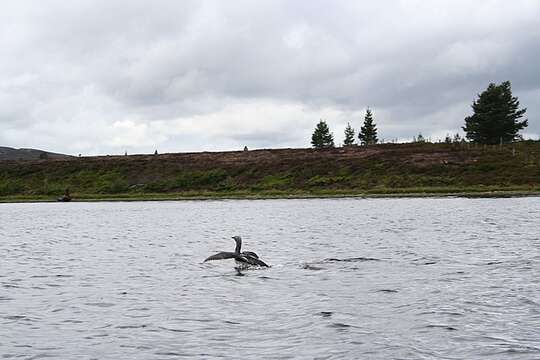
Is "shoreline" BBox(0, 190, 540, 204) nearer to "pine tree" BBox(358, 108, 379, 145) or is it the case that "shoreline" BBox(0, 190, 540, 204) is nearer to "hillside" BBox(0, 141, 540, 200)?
"hillside" BBox(0, 141, 540, 200)

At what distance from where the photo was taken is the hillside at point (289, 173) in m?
86.5

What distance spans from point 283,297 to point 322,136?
12924cm

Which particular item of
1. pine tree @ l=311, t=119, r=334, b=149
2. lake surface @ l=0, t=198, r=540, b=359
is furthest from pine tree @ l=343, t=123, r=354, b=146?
lake surface @ l=0, t=198, r=540, b=359

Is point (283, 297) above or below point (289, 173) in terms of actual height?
below

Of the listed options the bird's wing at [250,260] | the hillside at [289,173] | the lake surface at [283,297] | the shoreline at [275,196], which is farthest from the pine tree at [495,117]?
the bird's wing at [250,260]

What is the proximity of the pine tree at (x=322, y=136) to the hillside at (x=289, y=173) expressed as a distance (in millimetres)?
26957

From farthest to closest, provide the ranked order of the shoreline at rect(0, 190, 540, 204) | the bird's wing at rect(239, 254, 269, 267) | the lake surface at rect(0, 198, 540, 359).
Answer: the shoreline at rect(0, 190, 540, 204)
the bird's wing at rect(239, 254, 269, 267)
the lake surface at rect(0, 198, 540, 359)

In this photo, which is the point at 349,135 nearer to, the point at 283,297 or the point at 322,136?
the point at 322,136

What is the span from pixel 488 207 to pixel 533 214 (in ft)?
30.6

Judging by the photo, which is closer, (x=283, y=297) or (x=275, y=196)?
(x=283, y=297)

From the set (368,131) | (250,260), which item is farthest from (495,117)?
(250,260)

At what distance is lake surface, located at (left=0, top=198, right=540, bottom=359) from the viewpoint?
1303 centimetres

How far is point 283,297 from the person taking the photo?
1803 cm

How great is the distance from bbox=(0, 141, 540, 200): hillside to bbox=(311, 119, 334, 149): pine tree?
27.0 metres
